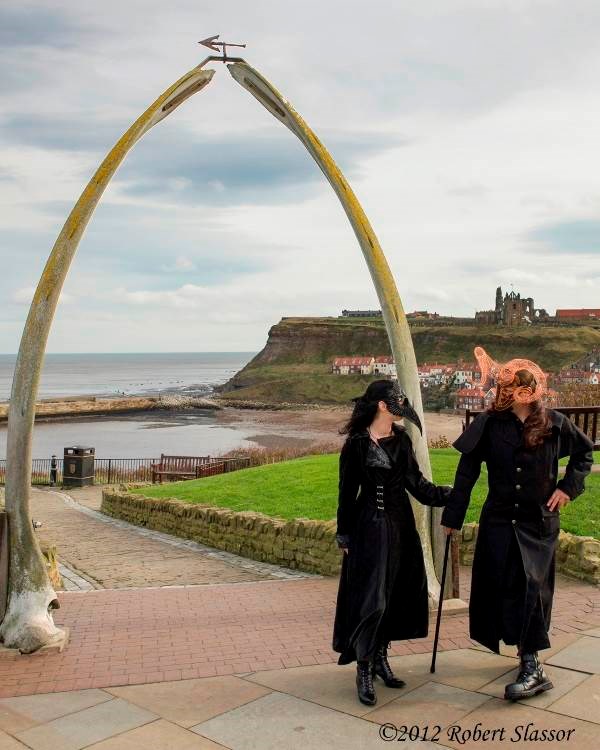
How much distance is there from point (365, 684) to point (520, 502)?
4.80ft

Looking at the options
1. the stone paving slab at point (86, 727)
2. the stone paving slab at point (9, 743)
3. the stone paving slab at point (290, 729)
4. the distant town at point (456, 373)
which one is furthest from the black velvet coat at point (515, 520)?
the distant town at point (456, 373)

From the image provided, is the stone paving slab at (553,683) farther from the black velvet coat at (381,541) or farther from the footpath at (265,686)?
the black velvet coat at (381,541)

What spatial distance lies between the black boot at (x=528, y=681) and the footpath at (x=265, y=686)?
0.06m

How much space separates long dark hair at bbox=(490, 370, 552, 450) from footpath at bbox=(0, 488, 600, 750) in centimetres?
151

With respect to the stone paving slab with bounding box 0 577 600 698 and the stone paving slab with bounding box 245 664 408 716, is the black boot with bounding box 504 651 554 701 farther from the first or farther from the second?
the stone paving slab with bounding box 245 664 408 716

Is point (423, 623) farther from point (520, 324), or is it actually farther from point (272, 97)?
point (520, 324)

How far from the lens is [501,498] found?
4.48 metres

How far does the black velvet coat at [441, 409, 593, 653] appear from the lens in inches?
173

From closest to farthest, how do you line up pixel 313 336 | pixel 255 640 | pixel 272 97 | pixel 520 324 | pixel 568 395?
pixel 255 640 < pixel 272 97 < pixel 568 395 < pixel 520 324 < pixel 313 336

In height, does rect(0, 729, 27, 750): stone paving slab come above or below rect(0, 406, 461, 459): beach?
above

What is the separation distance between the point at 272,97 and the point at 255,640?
475 centimetres

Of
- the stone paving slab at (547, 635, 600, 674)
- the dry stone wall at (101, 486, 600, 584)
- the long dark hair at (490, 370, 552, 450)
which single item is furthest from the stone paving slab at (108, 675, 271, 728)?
the dry stone wall at (101, 486, 600, 584)

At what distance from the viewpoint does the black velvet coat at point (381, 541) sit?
455 centimetres

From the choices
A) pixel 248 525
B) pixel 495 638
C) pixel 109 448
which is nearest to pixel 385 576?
pixel 495 638
